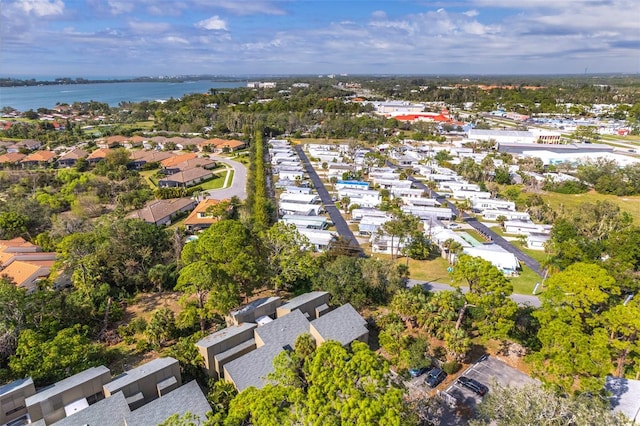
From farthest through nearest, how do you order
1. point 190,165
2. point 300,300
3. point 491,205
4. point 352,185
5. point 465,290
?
1. point 190,165
2. point 352,185
3. point 491,205
4. point 465,290
5. point 300,300

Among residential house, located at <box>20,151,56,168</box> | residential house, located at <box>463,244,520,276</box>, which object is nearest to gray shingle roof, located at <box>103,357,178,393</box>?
residential house, located at <box>463,244,520,276</box>

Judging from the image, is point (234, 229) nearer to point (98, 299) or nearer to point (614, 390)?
point (98, 299)

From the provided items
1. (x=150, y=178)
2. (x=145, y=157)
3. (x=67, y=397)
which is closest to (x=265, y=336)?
(x=67, y=397)

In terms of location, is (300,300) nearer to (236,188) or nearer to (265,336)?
(265,336)

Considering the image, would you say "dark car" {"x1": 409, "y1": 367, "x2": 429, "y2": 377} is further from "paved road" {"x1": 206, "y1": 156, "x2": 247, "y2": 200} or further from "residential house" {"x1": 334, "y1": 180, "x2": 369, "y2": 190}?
"residential house" {"x1": 334, "y1": 180, "x2": 369, "y2": 190}

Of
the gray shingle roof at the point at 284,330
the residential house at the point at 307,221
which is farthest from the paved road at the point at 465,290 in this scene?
the residential house at the point at 307,221

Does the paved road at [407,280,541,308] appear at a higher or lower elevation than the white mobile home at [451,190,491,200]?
lower

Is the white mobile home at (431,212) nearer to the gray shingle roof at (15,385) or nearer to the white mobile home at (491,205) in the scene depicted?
the white mobile home at (491,205)
